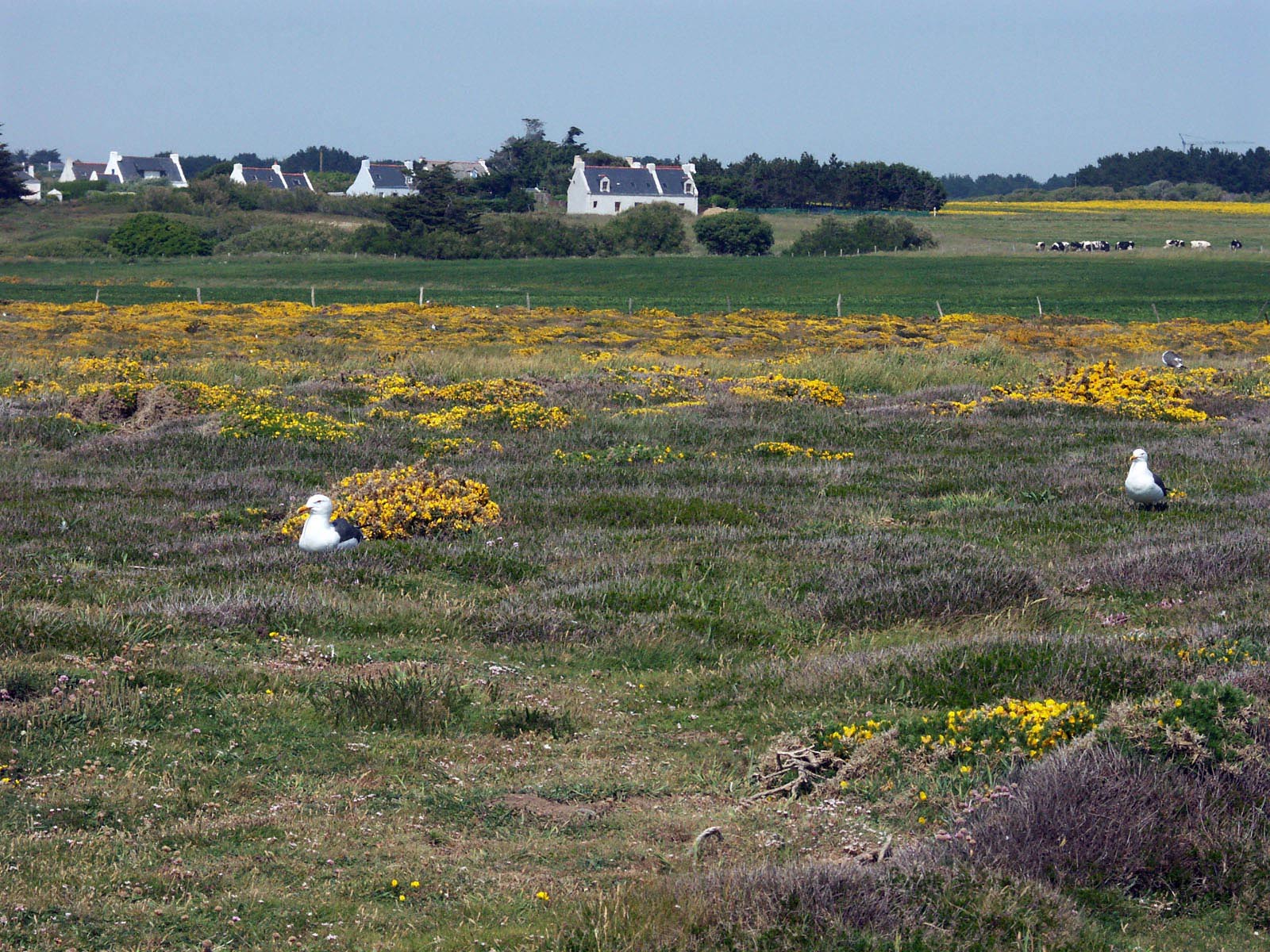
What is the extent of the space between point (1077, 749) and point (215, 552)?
317 inches

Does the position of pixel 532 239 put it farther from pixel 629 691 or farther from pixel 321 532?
pixel 629 691

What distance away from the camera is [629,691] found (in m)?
7.98

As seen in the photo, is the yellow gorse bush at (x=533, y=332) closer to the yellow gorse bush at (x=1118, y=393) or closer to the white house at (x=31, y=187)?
the yellow gorse bush at (x=1118, y=393)

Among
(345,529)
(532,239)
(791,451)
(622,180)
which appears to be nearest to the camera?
(345,529)

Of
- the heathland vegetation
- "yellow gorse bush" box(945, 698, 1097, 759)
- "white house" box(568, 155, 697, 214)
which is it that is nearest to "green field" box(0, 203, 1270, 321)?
"white house" box(568, 155, 697, 214)

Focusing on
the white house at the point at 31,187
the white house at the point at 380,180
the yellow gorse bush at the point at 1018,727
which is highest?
the white house at the point at 380,180

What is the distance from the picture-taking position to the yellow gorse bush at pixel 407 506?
1190 cm

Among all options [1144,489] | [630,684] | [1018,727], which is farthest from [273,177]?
[1018,727]

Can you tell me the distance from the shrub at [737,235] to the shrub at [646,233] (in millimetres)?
2961

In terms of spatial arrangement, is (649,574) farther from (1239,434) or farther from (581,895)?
(1239,434)

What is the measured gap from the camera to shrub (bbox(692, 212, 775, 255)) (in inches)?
4257

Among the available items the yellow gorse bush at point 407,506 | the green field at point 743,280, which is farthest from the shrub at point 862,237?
the yellow gorse bush at point 407,506

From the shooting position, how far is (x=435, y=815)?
557 cm

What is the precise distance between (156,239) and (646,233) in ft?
135
